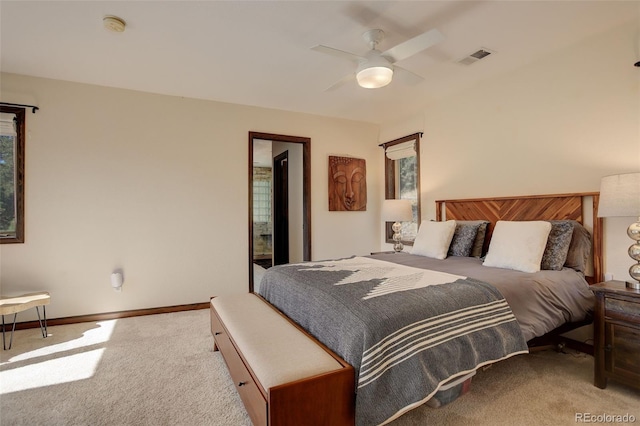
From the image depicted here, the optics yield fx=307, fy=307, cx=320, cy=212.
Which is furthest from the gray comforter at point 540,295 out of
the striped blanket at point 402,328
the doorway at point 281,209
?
the doorway at point 281,209

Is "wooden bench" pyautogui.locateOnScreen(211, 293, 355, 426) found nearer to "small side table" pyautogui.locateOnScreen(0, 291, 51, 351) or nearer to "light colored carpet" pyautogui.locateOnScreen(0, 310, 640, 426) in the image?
"light colored carpet" pyautogui.locateOnScreen(0, 310, 640, 426)

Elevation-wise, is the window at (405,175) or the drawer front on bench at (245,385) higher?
the window at (405,175)

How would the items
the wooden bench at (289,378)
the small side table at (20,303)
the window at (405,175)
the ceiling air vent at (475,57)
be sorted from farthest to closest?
the window at (405,175), the ceiling air vent at (475,57), the small side table at (20,303), the wooden bench at (289,378)

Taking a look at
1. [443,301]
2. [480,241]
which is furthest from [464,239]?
[443,301]

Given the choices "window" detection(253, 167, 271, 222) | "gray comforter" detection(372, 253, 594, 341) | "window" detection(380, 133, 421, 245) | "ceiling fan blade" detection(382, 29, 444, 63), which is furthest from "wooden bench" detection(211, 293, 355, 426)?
"window" detection(253, 167, 271, 222)

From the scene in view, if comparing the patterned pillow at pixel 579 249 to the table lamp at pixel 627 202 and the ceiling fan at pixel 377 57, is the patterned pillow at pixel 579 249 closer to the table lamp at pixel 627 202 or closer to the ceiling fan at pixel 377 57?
the table lamp at pixel 627 202

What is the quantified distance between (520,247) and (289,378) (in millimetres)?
2113

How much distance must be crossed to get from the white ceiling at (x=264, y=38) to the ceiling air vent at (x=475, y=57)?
Result: 0.23 ft

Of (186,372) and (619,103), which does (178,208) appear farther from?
(619,103)

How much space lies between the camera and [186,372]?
2217 millimetres

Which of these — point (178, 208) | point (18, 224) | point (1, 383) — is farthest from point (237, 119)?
point (1, 383)

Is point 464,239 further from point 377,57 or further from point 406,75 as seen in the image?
point 377,57

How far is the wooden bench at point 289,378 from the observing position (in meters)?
1.25

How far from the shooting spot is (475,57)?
285 centimetres
